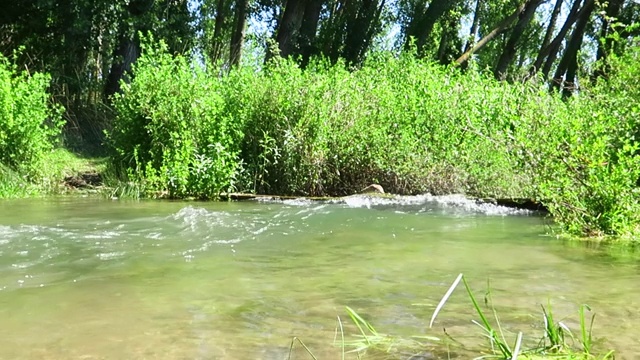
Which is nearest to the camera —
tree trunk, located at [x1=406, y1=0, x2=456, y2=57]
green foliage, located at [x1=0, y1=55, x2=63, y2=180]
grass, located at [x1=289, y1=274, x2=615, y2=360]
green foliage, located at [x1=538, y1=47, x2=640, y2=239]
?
grass, located at [x1=289, y1=274, x2=615, y2=360]

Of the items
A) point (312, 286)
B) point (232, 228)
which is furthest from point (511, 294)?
point (232, 228)

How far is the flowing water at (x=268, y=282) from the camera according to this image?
3410mm

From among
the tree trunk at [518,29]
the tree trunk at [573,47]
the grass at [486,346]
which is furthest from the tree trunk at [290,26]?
the grass at [486,346]

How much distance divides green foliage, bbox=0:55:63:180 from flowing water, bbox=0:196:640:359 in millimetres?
4225

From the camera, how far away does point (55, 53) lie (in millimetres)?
18109

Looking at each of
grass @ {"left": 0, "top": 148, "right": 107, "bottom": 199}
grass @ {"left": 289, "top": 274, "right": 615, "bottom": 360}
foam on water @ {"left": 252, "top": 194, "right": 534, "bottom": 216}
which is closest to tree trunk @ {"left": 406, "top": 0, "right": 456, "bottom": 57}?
foam on water @ {"left": 252, "top": 194, "right": 534, "bottom": 216}

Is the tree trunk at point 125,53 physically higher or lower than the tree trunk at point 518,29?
lower

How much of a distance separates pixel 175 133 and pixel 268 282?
769cm

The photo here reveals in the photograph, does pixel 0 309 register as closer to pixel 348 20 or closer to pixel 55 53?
pixel 55 53

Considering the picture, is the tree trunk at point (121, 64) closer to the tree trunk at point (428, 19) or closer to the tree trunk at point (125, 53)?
the tree trunk at point (125, 53)

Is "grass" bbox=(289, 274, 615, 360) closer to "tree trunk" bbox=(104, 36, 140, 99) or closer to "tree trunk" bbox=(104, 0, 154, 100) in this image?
"tree trunk" bbox=(104, 0, 154, 100)

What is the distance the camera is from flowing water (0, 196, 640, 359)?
341 centimetres

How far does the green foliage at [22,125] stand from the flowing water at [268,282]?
13.9ft

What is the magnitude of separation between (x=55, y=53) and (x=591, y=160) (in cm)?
1552
